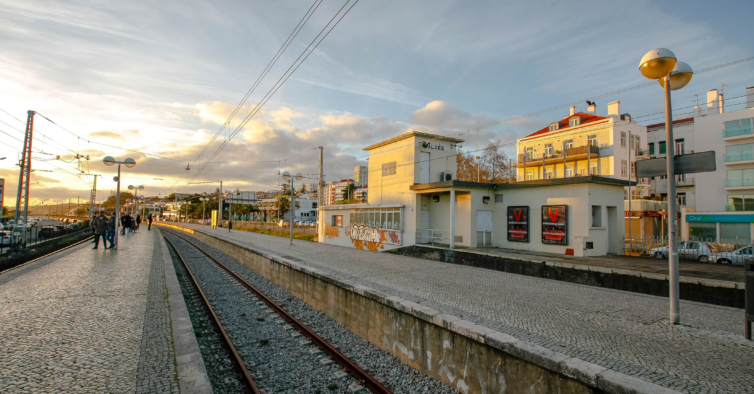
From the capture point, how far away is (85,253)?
50.2ft

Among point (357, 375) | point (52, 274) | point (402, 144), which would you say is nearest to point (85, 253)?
point (52, 274)

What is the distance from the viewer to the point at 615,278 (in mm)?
10289

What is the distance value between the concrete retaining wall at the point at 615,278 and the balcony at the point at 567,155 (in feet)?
86.8

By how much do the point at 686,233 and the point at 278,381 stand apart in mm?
34593

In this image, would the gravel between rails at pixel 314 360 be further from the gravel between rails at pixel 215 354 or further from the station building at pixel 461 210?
the station building at pixel 461 210

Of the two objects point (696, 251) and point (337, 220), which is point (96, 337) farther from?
point (696, 251)

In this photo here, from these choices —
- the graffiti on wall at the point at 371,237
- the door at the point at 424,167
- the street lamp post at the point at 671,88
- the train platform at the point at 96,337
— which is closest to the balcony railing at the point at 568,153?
the door at the point at 424,167

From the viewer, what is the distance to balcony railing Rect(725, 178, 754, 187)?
30.3 m

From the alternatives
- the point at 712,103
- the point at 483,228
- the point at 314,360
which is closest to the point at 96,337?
the point at 314,360

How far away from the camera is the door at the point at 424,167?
74.0ft

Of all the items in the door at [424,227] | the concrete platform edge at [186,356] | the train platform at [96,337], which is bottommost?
the concrete platform edge at [186,356]

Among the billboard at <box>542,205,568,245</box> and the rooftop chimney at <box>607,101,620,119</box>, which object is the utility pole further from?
the rooftop chimney at <box>607,101,620,119</box>

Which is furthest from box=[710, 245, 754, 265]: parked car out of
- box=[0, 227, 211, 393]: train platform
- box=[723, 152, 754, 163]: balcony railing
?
box=[0, 227, 211, 393]: train platform

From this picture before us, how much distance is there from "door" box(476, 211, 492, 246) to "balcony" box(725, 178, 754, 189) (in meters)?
28.2
